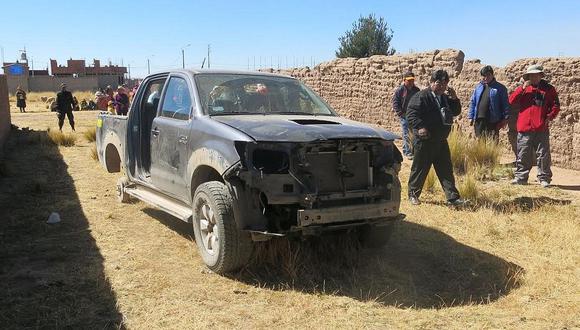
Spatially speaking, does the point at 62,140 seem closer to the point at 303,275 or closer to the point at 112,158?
the point at 112,158

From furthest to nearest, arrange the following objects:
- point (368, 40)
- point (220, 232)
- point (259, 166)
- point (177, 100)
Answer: point (368, 40) < point (177, 100) < point (220, 232) < point (259, 166)

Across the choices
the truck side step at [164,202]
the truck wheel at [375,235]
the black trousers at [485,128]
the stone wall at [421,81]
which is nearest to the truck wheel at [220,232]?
the truck side step at [164,202]

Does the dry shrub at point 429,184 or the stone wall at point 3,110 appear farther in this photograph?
the stone wall at point 3,110

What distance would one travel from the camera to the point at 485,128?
9.44 meters

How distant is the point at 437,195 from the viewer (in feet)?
26.1

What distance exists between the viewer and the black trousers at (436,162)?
23.1ft

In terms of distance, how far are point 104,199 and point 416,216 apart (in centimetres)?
445

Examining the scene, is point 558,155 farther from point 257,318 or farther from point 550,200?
point 257,318

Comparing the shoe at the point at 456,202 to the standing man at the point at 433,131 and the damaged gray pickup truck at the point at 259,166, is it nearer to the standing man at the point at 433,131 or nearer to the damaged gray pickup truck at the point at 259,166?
the standing man at the point at 433,131

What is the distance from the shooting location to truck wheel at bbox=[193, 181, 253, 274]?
447cm

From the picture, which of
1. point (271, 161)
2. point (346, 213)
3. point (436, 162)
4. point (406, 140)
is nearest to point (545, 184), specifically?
point (436, 162)

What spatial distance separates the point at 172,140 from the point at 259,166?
149cm

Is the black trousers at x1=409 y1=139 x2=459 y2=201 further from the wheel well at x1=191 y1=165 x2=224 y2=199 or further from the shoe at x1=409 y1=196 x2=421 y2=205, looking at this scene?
the wheel well at x1=191 y1=165 x2=224 y2=199

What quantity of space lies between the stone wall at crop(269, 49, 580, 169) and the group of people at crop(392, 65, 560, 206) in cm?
97
